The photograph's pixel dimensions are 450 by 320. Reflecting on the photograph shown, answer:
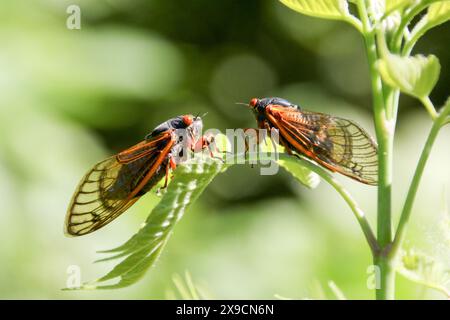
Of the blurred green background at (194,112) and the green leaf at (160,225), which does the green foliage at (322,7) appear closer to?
the green leaf at (160,225)

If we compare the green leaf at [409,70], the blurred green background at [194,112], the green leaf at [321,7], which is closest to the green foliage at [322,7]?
the green leaf at [321,7]

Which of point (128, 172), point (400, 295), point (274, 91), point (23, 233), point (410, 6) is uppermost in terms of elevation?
point (274, 91)

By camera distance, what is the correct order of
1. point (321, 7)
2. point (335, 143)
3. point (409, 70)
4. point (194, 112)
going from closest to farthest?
point (409, 70)
point (321, 7)
point (335, 143)
point (194, 112)

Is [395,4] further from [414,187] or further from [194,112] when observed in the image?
[194,112]

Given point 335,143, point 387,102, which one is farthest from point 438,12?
point 335,143

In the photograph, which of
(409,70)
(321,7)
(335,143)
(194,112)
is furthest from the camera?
(194,112)

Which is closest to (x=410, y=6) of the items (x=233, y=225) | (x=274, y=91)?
(x=233, y=225)

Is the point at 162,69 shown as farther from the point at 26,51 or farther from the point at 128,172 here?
the point at 128,172
